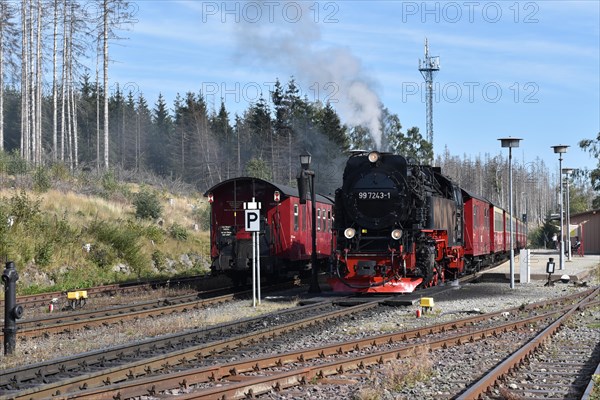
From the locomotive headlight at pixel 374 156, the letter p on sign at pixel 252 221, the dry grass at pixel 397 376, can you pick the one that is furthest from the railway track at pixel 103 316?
the dry grass at pixel 397 376

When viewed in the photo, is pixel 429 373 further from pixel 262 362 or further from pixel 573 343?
pixel 573 343

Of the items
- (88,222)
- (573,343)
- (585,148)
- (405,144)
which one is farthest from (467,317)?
(585,148)

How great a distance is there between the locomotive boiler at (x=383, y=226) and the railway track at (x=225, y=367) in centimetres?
473

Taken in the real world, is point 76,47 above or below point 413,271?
above

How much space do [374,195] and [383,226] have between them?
2.56ft

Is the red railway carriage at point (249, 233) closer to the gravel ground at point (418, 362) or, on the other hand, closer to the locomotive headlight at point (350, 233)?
the locomotive headlight at point (350, 233)

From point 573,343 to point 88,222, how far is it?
19.7 metres

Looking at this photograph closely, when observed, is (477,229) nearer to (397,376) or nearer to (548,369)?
(548,369)

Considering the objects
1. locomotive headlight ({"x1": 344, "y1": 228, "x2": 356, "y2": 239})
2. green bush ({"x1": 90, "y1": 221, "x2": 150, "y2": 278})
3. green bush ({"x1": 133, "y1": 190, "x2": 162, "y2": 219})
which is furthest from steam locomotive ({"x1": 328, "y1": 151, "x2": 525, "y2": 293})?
green bush ({"x1": 133, "y1": 190, "x2": 162, "y2": 219})

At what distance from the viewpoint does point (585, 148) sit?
242 ft

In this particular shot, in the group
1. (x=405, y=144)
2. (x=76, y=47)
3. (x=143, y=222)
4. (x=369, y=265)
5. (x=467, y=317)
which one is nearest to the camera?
(x=467, y=317)

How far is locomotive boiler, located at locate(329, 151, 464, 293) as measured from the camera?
17.6 m

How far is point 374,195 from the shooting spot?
59.1 feet

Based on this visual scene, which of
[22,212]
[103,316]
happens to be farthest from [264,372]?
[22,212]
